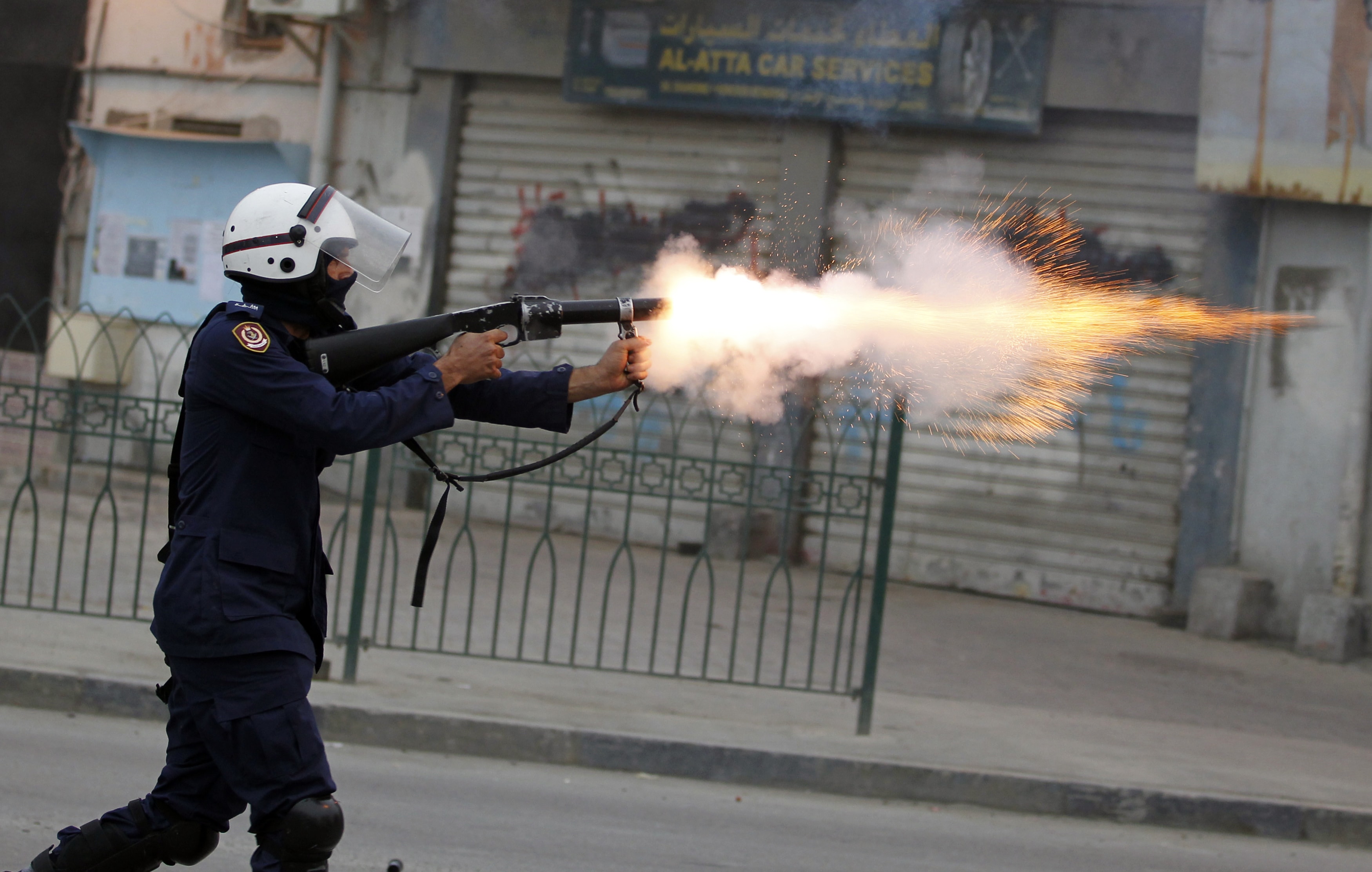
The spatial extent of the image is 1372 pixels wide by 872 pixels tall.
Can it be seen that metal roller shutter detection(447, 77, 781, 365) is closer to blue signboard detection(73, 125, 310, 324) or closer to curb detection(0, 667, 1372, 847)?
blue signboard detection(73, 125, 310, 324)

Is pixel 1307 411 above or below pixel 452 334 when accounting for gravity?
above

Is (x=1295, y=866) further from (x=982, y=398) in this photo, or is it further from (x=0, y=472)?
(x=0, y=472)

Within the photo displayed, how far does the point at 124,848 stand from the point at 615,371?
1.65m

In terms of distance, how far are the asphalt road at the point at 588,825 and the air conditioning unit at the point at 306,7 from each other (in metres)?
7.43

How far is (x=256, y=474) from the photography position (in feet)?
10.4

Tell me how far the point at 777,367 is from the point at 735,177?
239 inches

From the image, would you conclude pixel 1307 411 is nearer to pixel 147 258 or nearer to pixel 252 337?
pixel 252 337

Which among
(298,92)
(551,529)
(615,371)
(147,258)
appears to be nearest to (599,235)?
(298,92)

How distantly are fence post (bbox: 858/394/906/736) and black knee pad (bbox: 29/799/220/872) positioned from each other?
141 inches

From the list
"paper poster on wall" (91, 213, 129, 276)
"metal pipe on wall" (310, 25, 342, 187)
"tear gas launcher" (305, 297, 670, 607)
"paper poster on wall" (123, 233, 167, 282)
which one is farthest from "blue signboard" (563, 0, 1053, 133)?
"tear gas launcher" (305, 297, 670, 607)

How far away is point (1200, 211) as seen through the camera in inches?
407

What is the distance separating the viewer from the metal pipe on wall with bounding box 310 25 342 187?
1229 centimetres

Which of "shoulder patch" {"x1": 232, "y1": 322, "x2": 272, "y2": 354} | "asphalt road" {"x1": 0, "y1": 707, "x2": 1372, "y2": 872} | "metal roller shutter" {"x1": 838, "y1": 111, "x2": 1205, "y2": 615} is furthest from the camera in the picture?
"metal roller shutter" {"x1": 838, "y1": 111, "x2": 1205, "y2": 615}

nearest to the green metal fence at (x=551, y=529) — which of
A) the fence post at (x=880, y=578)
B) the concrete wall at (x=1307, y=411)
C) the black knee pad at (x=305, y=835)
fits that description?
the fence post at (x=880, y=578)
